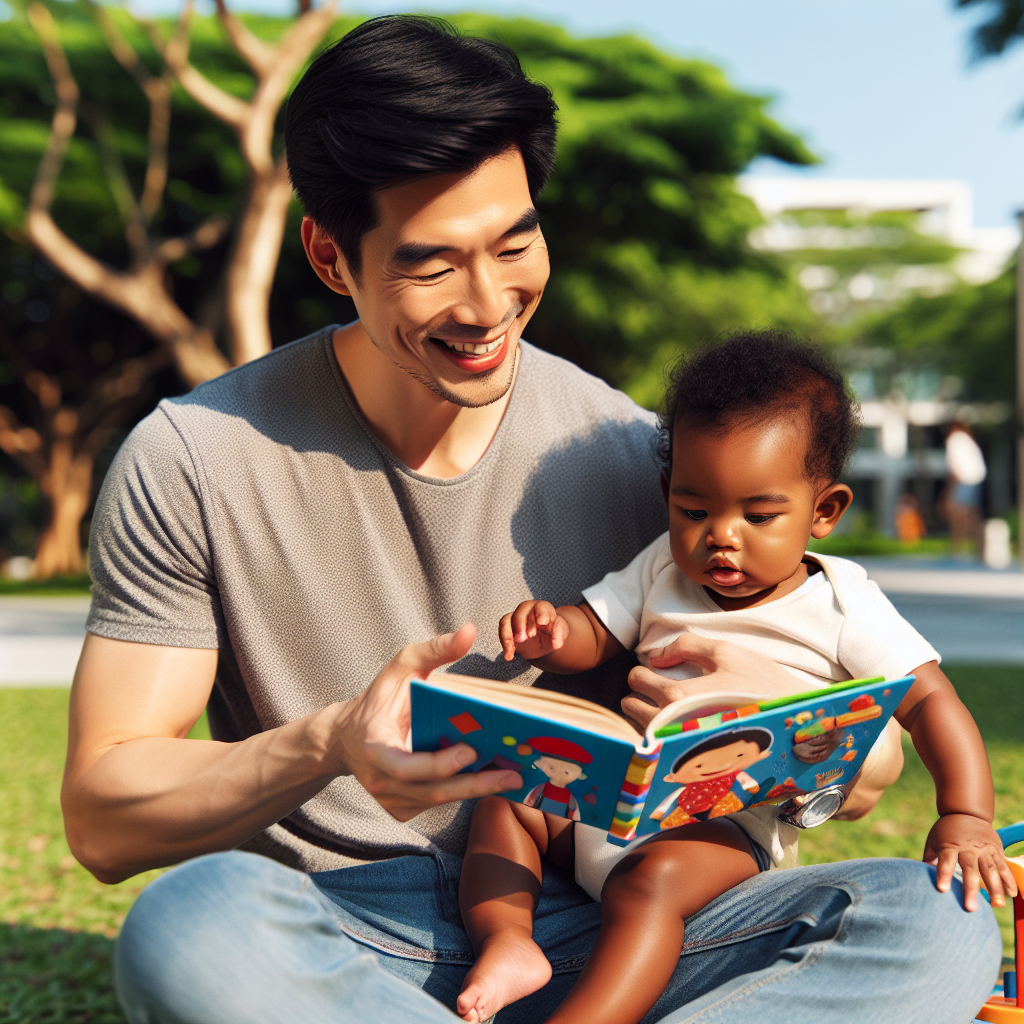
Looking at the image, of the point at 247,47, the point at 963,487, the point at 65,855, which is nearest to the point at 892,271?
the point at 963,487

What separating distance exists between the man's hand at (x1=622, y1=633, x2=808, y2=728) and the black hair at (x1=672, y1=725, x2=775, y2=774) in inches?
7.3

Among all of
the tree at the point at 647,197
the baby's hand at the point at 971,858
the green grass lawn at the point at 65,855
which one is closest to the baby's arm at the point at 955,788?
the baby's hand at the point at 971,858

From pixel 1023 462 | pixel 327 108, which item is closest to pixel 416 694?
pixel 327 108

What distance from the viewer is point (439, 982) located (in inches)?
67.4

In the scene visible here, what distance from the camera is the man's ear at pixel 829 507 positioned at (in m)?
2.00

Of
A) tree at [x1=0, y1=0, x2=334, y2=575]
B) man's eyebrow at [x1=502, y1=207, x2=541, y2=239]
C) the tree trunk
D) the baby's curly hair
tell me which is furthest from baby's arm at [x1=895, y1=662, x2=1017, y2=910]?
the tree trunk

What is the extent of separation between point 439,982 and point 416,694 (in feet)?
1.93

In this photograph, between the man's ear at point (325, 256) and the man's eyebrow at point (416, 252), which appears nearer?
the man's eyebrow at point (416, 252)

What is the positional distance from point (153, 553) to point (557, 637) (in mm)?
627

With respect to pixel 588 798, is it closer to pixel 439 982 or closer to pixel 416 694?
pixel 416 694

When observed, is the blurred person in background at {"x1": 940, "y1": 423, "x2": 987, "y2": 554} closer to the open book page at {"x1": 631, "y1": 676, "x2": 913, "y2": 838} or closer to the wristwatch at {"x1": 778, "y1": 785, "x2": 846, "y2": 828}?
the wristwatch at {"x1": 778, "y1": 785, "x2": 846, "y2": 828}

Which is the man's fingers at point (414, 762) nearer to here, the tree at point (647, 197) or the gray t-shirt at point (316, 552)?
the gray t-shirt at point (316, 552)

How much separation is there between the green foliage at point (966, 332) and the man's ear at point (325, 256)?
24.9 metres

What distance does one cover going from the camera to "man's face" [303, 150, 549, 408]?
1.74 metres
